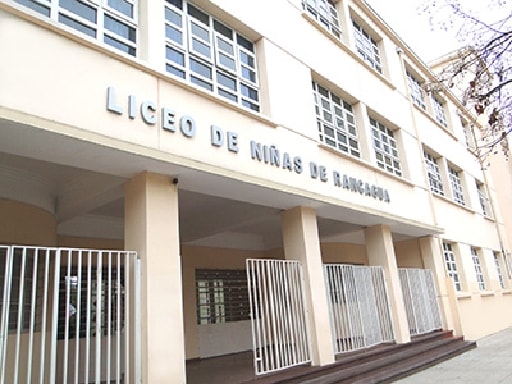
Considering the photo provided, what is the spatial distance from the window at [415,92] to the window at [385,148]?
9.34 ft

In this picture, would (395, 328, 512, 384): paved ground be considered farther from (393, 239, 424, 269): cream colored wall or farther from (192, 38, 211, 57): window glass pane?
(192, 38, 211, 57): window glass pane

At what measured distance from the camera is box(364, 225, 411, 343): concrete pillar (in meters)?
9.91

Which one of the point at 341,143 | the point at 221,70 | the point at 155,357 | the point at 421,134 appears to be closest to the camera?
the point at 155,357

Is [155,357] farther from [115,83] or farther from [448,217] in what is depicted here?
[448,217]

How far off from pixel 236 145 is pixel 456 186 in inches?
499

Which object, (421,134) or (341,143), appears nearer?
(341,143)

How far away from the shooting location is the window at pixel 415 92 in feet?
47.1

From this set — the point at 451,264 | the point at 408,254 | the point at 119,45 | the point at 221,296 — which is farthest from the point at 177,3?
the point at 451,264

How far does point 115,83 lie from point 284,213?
13.3 ft

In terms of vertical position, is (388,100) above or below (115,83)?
above

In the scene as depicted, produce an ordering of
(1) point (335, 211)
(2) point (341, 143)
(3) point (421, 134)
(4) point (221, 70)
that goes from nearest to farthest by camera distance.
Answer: (4) point (221, 70) < (1) point (335, 211) < (2) point (341, 143) < (3) point (421, 134)

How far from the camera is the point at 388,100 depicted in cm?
1205

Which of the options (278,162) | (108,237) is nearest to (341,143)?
(278,162)

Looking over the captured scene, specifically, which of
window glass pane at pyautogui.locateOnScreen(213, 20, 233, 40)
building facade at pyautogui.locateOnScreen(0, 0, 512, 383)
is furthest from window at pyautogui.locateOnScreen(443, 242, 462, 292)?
window glass pane at pyautogui.locateOnScreen(213, 20, 233, 40)
